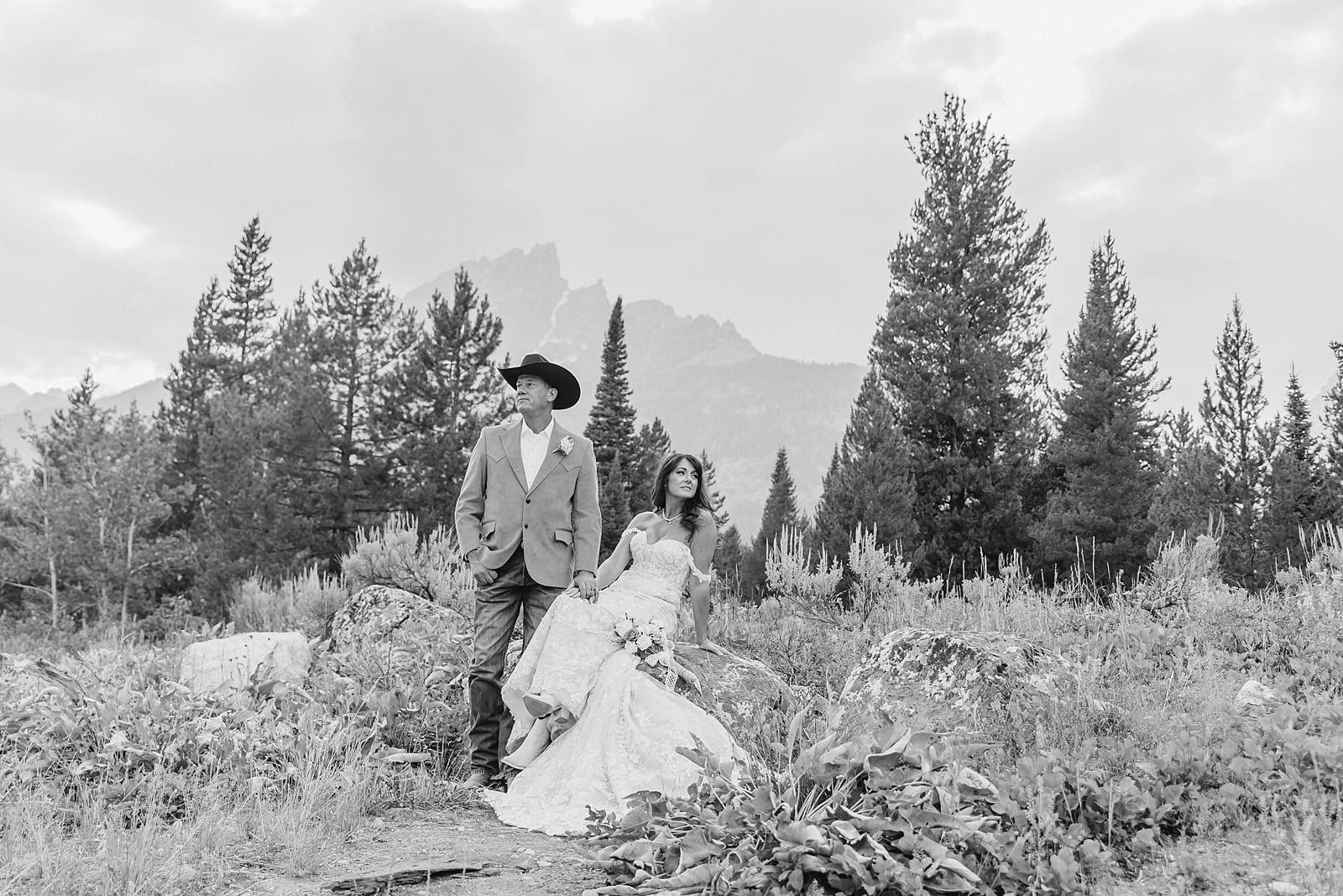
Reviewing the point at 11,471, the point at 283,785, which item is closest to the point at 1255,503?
the point at 283,785

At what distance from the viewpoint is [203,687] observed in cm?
560

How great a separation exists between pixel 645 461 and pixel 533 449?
33.3 m

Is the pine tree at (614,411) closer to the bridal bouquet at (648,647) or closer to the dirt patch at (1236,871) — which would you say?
the bridal bouquet at (648,647)

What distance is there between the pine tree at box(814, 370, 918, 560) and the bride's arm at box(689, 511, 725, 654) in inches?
497

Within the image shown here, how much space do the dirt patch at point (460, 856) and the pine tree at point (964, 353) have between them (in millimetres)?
18543

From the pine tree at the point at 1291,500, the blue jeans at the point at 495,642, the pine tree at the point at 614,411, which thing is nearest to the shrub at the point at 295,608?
the blue jeans at the point at 495,642

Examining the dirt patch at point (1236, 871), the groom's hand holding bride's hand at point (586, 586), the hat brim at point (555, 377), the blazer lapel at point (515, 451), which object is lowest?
the dirt patch at point (1236, 871)

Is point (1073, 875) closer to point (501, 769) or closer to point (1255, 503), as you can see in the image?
point (501, 769)

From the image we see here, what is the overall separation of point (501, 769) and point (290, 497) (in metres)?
24.2

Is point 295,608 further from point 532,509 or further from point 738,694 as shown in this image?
point 738,694

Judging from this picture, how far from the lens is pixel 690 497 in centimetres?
558

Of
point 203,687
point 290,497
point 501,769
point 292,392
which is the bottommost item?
point 501,769

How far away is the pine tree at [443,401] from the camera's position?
27.0 meters

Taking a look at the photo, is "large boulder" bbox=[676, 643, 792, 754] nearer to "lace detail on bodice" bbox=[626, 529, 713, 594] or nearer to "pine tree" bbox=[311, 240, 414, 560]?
"lace detail on bodice" bbox=[626, 529, 713, 594]
